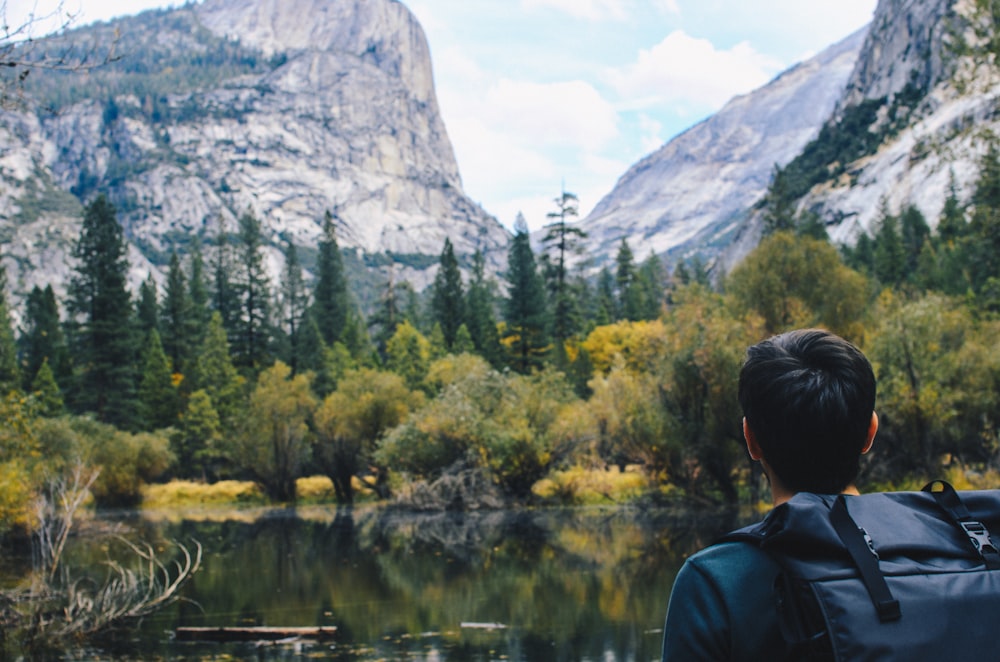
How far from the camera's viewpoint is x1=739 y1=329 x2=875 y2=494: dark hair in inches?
89.8

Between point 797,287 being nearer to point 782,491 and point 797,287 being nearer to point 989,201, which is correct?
point 989,201

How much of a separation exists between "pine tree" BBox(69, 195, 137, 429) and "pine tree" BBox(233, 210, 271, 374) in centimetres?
853

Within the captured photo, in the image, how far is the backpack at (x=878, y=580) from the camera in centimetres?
195

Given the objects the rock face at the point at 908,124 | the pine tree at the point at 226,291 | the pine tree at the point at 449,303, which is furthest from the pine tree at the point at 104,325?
the rock face at the point at 908,124

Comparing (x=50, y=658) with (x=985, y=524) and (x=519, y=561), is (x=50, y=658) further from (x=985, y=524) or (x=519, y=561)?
(x=985, y=524)

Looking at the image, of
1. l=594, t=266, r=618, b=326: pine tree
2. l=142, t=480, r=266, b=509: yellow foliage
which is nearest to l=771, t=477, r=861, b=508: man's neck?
l=142, t=480, r=266, b=509: yellow foliage

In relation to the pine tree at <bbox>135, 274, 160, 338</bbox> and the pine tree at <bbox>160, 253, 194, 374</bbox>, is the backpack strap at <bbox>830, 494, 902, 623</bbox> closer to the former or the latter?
the pine tree at <bbox>160, 253, 194, 374</bbox>

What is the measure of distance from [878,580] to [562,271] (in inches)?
2687

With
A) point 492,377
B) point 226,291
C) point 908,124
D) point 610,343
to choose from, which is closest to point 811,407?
point 492,377

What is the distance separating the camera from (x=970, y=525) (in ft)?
6.97

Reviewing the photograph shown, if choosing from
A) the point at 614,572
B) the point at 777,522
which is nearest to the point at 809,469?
the point at 777,522

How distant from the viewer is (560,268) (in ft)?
229

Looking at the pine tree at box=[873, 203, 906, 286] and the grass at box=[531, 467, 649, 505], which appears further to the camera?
the pine tree at box=[873, 203, 906, 286]

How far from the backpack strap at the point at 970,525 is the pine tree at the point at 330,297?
73639 millimetres
